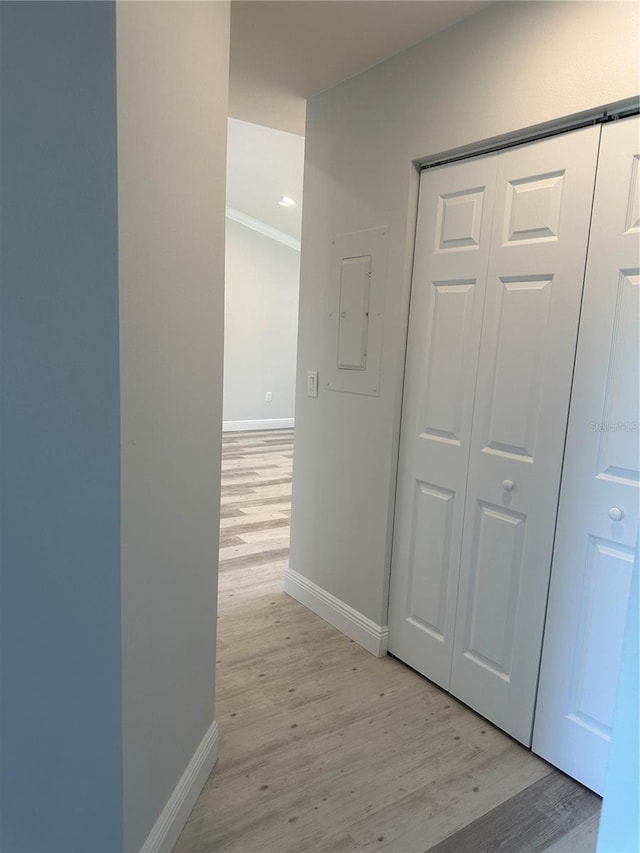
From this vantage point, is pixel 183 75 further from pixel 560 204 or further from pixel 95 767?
pixel 95 767

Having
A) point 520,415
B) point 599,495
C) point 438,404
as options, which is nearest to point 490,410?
point 520,415

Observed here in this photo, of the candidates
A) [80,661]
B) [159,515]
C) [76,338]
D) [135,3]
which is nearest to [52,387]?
[76,338]

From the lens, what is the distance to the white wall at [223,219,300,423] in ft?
23.3

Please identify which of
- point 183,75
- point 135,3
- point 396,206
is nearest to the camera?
point 135,3

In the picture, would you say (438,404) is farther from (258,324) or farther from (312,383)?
(258,324)

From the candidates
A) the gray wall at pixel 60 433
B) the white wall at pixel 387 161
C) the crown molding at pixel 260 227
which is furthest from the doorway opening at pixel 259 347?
the gray wall at pixel 60 433

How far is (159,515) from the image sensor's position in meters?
1.29

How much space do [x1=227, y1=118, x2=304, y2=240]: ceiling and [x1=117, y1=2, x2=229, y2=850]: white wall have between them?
228 cm

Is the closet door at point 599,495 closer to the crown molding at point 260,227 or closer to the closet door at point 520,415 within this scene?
the closet door at point 520,415

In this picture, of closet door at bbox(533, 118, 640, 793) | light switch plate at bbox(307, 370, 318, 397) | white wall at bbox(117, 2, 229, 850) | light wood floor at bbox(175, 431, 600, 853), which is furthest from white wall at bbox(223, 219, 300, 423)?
closet door at bbox(533, 118, 640, 793)

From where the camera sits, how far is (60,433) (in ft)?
3.51

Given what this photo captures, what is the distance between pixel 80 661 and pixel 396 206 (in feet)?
6.07

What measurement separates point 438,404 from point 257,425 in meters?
5.72

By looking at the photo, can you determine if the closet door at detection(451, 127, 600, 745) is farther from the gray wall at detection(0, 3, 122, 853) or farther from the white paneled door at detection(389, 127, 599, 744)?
the gray wall at detection(0, 3, 122, 853)
